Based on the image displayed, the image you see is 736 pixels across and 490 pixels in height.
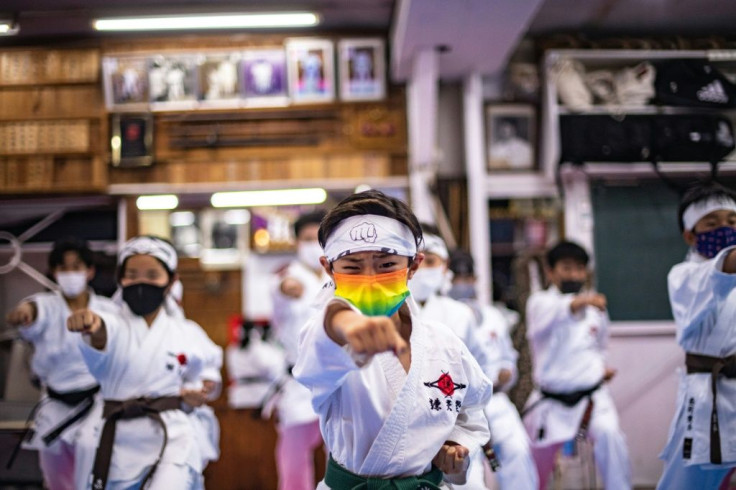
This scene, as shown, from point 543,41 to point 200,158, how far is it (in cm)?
305

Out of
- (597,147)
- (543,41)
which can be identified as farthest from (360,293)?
(543,41)

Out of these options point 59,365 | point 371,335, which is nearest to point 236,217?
point 59,365

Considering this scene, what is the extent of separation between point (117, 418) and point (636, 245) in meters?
3.12

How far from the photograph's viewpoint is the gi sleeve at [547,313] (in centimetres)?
404

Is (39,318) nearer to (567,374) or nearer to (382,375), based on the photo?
(382,375)

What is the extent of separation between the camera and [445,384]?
191 cm

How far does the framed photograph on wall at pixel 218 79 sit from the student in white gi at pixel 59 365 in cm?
230

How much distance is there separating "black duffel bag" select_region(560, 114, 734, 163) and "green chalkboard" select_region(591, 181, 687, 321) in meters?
0.21

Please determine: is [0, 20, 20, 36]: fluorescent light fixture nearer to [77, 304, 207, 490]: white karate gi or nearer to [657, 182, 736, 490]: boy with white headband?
[77, 304, 207, 490]: white karate gi

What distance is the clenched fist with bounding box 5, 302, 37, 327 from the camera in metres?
3.41

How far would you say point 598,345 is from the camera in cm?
432

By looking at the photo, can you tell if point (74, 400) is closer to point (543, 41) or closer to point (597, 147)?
point (597, 147)

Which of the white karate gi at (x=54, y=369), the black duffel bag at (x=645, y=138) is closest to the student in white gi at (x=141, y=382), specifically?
the white karate gi at (x=54, y=369)

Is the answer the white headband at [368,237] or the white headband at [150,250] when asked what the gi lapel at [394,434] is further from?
the white headband at [150,250]
